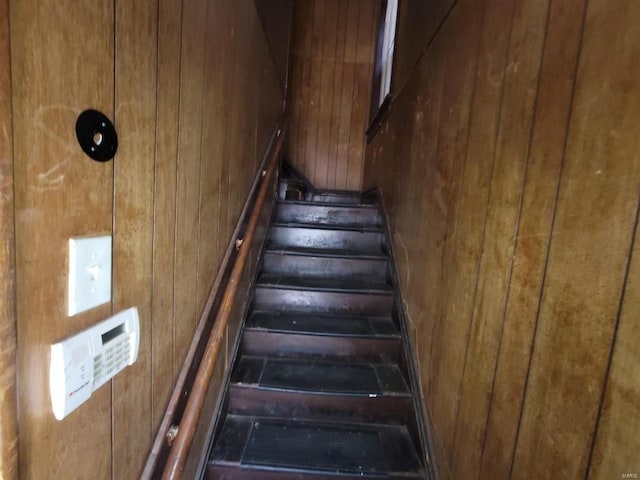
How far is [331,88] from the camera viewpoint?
3736 millimetres

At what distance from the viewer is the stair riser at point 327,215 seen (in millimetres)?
2596

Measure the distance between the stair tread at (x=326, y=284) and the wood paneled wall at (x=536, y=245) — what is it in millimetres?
622

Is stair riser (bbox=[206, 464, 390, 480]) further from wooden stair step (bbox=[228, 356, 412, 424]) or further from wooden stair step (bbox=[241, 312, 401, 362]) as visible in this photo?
wooden stair step (bbox=[241, 312, 401, 362])

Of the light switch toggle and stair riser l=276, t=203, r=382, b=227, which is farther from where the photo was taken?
stair riser l=276, t=203, r=382, b=227

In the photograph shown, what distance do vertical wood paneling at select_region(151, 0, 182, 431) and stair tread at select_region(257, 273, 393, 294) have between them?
42.3 inches

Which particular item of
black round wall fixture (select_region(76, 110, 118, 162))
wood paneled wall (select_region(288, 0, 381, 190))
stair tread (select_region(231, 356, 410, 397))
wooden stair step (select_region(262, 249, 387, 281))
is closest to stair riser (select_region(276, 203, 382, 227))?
wooden stair step (select_region(262, 249, 387, 281))

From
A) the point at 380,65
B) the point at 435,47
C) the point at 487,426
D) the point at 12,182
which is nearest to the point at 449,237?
the point at 487,426

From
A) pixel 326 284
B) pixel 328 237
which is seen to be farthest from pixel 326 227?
pixel 326 284

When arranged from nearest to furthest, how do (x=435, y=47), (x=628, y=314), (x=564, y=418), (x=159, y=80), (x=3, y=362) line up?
(x=3, y=362)
(x=628, y=314)
(x=564, y=418)
(x=159, y=80)
(x=435, y=47)

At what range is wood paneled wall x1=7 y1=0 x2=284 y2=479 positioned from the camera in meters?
0.42

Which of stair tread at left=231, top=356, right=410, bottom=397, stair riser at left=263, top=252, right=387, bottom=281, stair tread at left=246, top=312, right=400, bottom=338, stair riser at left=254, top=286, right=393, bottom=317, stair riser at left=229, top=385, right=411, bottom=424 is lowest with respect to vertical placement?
stair riser at left=229, top=385, right=411, bottom=424

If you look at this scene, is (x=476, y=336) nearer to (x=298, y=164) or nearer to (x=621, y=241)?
(x=621, y=241)

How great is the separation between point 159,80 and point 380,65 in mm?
3160

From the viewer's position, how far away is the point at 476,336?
0.96 metres
